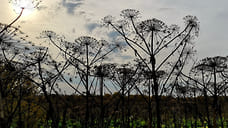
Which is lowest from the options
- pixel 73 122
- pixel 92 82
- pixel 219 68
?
pixel 73 122

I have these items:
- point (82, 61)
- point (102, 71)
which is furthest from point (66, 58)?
point (102, 71)

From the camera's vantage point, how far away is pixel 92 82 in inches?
371

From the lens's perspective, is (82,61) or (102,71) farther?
(102,71)

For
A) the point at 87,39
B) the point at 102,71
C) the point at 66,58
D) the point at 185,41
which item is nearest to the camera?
the point at 185,41

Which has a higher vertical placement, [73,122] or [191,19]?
[191,19]

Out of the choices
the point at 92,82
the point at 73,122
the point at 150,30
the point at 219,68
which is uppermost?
the point at 150,30

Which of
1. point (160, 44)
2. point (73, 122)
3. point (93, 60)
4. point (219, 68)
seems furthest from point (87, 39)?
point (73, 122)

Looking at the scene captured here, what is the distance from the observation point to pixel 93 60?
9.66 m

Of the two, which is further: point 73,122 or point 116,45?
point 73,122

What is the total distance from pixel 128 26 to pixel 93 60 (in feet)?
6.38

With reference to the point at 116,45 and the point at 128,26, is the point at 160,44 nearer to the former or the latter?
the point at 128,26

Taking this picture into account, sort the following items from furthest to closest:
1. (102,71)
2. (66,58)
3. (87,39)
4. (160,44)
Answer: (102,71) < (87,39) < (66,58) < (160,44)

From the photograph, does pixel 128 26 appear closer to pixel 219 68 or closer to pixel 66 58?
pixel 66 58

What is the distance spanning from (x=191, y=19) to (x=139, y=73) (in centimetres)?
302
